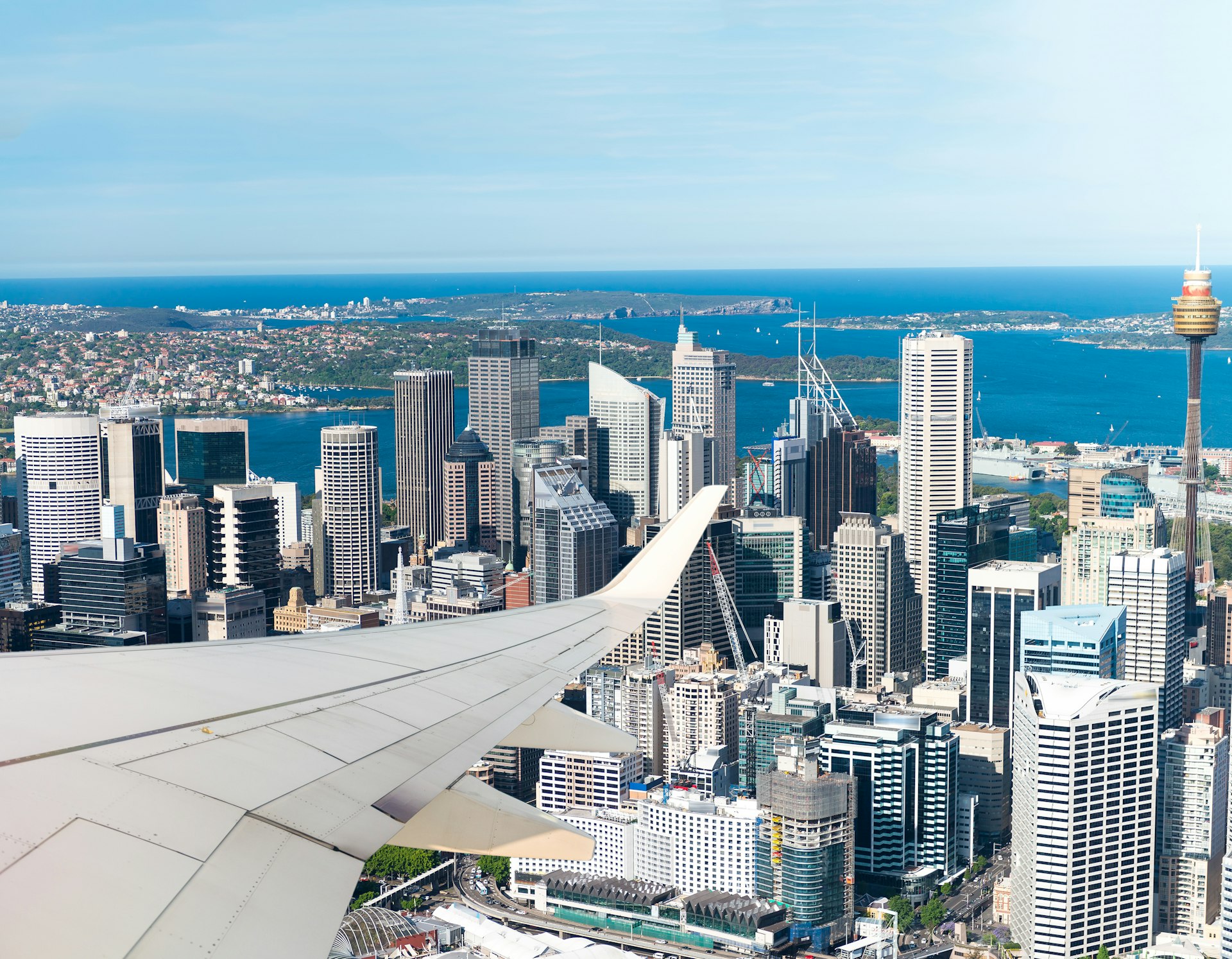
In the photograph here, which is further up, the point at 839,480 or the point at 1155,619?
the point at 839,480

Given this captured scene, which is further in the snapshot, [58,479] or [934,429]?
[934,429]

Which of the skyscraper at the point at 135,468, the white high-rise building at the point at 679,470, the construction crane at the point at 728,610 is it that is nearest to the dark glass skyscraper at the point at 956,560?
the construction crane at the point at 728,610

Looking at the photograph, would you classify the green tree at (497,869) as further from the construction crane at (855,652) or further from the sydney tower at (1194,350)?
the sydney tower at (1194,350)

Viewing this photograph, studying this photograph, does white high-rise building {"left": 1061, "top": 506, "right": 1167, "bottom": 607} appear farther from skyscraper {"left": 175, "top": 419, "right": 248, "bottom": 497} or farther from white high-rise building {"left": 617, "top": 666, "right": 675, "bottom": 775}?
skyscraper {"left": 175, "top": 419, "right": 248, "bottom": 497}

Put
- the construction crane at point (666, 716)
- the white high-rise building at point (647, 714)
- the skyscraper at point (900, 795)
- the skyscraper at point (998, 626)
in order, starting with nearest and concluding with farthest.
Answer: the skyscraper at point (900, 795)
the construction crane at point (666, 716)
the white high-rise building at point (647, 714)
the skyscraper at point (998, 626)

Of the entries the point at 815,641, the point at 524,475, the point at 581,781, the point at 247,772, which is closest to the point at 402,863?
the point at 581,781

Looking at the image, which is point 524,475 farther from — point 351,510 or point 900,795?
point 900,795
